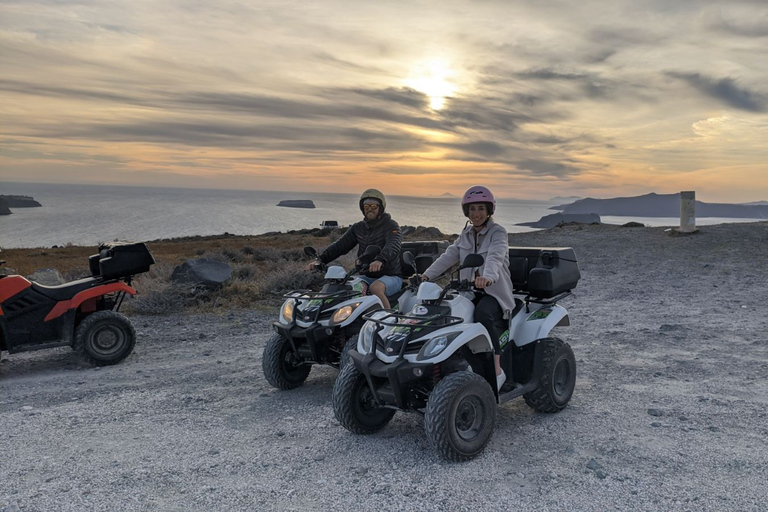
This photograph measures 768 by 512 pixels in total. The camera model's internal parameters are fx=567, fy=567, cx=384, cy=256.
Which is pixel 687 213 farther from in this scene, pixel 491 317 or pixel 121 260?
pixel 121 260

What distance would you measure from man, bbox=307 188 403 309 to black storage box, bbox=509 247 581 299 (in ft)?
5.12

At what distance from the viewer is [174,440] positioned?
4.89m

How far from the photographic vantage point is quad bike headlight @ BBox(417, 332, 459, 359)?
14.3 feet

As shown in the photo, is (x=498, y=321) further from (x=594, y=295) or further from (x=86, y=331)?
(x=594, y=295)

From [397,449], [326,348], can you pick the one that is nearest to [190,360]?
[326,348]

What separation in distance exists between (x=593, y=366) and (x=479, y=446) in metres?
3.27

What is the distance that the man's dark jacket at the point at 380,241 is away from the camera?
6.90 metres

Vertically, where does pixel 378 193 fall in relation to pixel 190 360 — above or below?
above

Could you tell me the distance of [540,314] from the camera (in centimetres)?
561

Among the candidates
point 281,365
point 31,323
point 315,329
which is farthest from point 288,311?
point 31,323

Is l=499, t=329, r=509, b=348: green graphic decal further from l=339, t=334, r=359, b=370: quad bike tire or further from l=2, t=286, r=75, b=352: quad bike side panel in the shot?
l=2, t=286, r=75, b=352: quad bike side panel

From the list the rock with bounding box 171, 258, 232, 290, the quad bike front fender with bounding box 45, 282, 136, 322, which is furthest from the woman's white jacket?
the rock with bounding box 171, 258, 232, 290

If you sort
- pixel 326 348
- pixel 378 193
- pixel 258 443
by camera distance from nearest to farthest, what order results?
pixel 258 443
pixel 326 348
pixel 378 193

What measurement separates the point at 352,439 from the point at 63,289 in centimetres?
483
